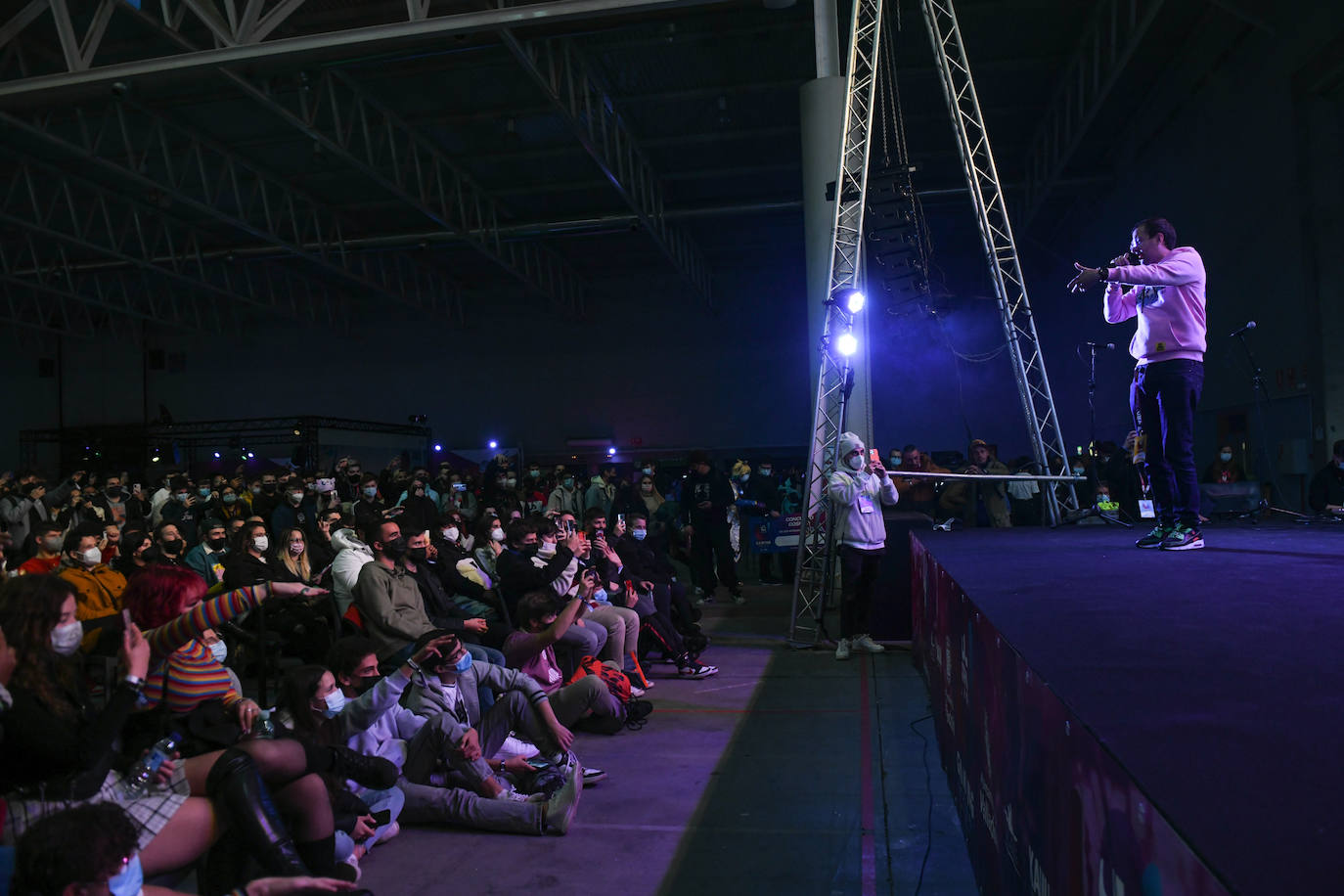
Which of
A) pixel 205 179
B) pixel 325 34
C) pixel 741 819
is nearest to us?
pixel 741 819

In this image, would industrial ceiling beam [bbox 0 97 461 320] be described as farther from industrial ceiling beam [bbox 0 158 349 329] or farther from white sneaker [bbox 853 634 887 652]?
white sneaker [bbox 853 634 887 652]

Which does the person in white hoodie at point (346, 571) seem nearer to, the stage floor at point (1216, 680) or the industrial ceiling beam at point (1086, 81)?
the stage floor at point (1216, 680)

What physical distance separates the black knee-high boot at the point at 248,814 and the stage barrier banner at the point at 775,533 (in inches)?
352

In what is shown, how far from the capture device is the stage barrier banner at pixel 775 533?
449 inches

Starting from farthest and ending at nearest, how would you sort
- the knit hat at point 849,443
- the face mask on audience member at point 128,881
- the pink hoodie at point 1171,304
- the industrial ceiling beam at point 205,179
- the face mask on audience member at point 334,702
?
the industrial ceiling beam at point 205,179, the knit hat at point 849,443, the pink hoodie at point 1171,304, the face mask on audience member at point 334,702, the face mask on audience member at point 128,881

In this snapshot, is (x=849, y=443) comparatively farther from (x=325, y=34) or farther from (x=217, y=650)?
(x=325, y=34)

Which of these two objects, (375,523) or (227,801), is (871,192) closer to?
(375,523)

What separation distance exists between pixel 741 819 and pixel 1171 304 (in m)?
2.96

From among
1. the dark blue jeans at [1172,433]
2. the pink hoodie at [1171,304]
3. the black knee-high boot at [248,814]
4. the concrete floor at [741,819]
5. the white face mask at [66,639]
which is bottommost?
the concrete floor at [741,819]

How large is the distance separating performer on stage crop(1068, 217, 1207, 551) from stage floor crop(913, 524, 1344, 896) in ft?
1.38

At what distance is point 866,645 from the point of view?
719cm

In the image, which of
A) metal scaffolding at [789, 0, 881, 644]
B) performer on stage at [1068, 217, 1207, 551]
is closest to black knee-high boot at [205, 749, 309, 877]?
performer on stage at [1068, 217, 1207, 551]

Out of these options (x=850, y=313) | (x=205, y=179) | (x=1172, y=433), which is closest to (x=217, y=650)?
(x=1172, y=433)

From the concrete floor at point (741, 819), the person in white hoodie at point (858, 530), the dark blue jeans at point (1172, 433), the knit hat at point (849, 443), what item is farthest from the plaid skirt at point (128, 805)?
the knit hat at point (849, 443)
